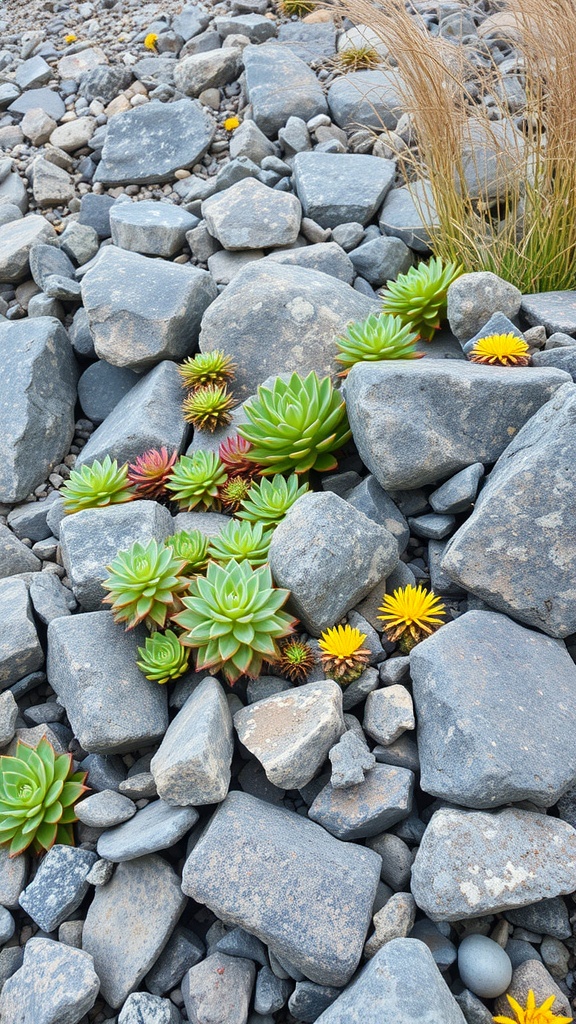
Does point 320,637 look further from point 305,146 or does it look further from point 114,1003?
point 305,146

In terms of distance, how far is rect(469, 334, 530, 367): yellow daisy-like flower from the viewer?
3.24 m

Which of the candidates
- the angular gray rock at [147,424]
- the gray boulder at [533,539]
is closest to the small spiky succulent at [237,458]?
the angular gray rock at [147,424]

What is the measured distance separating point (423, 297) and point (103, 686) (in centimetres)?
228

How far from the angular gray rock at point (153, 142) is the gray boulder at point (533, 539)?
398 cm

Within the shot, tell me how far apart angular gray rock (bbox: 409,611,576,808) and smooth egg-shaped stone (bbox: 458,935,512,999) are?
392 mm

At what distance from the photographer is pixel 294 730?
2.50m

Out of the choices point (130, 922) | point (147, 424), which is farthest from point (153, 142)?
point (130, 922)

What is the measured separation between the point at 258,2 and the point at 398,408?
538cm

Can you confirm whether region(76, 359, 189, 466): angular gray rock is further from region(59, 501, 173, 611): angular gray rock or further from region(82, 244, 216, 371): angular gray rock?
region(59, 501, 173, 611): angular gray rock

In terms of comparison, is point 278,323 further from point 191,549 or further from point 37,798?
point 37,798

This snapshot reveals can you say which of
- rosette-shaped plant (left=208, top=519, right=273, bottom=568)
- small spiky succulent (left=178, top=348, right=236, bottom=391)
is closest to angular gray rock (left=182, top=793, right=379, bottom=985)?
rosette-shaped plant (left=208, top=519, right=273, bottom=568)

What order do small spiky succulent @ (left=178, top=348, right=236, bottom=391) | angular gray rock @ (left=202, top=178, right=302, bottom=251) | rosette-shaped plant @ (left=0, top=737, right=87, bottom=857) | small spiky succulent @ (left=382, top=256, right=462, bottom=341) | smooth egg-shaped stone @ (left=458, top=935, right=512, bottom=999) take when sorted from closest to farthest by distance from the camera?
1. smooth egg-shaped stone @ (left=458, top=935, right=512, bottom=999)
2. rosette-shaped plant @ (left=0, top=737, right=87, bottom=857)
3. small spiky succulent @ (left=382, top=256, right=462, bottom=341)
4. small spiky succulent @ (left=178, top=348, right=236, bottom=391)
5. angular gray rock @ (left=202, top=178, right=302, bottom=251)

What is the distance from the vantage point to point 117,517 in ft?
10.8

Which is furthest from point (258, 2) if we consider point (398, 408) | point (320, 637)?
point (320, 637)
